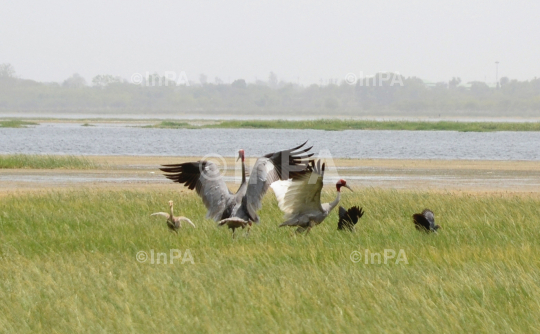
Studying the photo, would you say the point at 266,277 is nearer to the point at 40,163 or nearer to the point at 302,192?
the point at 302,192

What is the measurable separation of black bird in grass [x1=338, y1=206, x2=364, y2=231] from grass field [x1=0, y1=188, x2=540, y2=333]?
0.31 metres

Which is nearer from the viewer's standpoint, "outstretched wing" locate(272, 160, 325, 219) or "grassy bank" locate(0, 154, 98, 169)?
"outstretched wing" locate(272, 160, 325, 219)

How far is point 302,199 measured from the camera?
11.7 m

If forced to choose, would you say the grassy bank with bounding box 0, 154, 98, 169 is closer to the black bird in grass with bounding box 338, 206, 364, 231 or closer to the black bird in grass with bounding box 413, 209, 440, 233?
the black bird in grass with bounding box 338, 206, 364, 231

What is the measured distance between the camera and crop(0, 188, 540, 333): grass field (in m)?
7.39

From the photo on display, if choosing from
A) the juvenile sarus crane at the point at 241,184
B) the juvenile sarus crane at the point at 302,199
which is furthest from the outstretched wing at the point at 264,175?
the juvenile sarus crane at the point at 302,199

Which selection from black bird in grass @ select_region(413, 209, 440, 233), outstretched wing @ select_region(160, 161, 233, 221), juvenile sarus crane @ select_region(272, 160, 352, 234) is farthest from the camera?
black bird in grass @ select_region(413, 209, 440, 233)

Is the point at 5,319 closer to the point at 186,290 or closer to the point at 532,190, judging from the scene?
the point at 186,290

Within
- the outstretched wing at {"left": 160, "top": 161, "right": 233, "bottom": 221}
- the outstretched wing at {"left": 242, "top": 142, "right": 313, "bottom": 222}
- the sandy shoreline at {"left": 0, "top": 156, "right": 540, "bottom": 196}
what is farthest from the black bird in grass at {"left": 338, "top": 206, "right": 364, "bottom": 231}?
the sandy shoreline at {"left": 0, "top": 156, "right": 540, "bottom": 196}

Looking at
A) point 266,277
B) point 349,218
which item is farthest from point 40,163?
point 266,277

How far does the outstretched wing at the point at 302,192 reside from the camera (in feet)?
36.6

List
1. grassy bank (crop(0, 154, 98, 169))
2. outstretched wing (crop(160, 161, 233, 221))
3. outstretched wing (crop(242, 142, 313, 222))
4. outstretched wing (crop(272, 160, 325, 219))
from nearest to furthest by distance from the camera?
outstretched wing (crop(272, 160, 325, 219))
outstretched wing (crop(242, 142, 313, 222))
outstretched wing (crop(160, 161, 233, 221))
grassy bank (crop(0, 154, 98, 169))

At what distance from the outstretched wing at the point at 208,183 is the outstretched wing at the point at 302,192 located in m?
0.79

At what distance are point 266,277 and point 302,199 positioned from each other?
8.46ft
